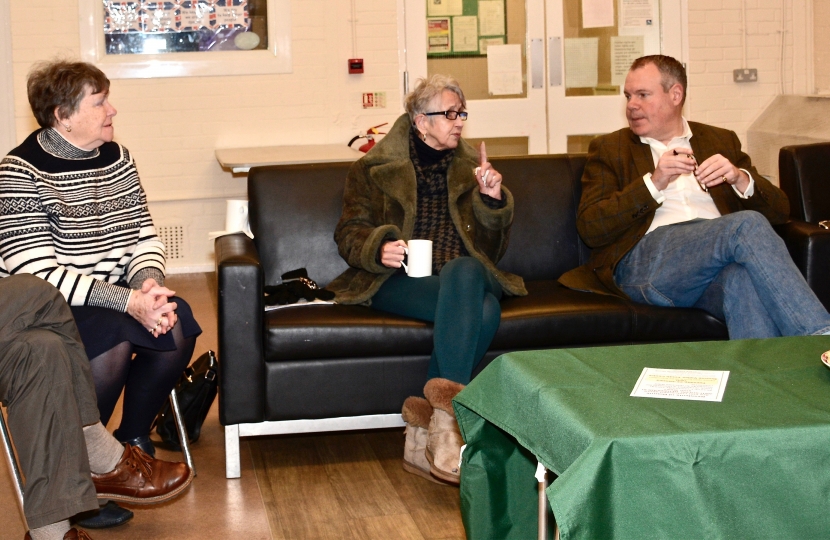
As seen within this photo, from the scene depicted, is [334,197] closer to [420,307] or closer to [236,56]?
[420,307]

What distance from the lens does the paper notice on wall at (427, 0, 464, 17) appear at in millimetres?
5969

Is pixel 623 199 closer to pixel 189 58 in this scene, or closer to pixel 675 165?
pixel 675 165

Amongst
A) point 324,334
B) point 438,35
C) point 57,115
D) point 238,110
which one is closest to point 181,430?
point 324,334

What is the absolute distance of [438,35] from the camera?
600 centimetres

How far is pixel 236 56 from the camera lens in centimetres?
581

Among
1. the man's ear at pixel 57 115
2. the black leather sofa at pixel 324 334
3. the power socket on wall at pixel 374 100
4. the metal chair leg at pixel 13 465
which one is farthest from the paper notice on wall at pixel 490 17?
the metal chair leg at pixel 13 465

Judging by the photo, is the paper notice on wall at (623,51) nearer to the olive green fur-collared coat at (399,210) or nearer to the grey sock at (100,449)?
the olive green fur-collared coat at (399,210)

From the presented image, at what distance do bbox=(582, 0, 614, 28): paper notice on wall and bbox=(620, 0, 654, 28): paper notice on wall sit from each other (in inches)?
3.1

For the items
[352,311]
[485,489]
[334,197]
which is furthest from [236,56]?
[485,489]

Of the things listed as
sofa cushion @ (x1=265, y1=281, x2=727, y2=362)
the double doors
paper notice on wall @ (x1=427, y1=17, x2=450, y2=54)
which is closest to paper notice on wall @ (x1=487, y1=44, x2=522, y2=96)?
the double doors

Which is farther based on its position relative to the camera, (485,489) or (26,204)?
(26,204)

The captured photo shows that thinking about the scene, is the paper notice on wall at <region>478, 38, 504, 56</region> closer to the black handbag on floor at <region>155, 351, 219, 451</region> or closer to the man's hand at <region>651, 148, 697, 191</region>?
the man's hand at <region>651, 148, 697, 191</region>

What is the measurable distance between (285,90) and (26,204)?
349cm

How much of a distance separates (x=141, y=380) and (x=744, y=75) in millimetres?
4836
